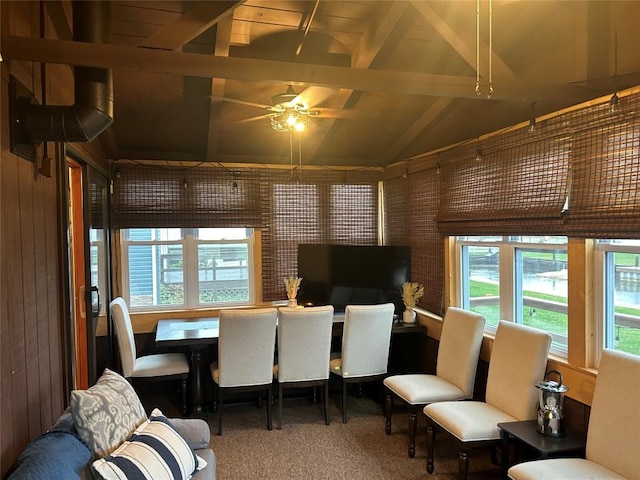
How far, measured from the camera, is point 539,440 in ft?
8.36

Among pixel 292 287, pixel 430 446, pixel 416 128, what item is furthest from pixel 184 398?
pixel 416 128

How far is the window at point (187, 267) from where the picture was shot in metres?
4.95

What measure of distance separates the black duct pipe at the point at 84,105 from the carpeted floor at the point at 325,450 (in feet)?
7.61

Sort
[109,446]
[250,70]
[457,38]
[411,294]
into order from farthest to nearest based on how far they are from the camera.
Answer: [411,294] < [457,38] < [250,70] < [109,446]

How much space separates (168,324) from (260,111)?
7.48 feet

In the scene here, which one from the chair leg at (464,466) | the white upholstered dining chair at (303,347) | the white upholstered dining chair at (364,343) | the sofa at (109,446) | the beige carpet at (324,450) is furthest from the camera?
the white upholstered dining chair at (364,343)

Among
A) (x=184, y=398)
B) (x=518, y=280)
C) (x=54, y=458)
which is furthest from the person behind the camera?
(x=184, y=398)

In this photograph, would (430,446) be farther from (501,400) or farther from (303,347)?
(303,347)

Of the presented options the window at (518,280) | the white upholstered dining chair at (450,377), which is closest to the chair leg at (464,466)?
the white upholstered dining chair at (450,377)

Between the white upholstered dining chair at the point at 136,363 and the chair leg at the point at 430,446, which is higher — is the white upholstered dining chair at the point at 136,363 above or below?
above

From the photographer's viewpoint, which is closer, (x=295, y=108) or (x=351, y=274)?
(x=295, y=108)

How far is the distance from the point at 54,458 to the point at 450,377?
2755mm

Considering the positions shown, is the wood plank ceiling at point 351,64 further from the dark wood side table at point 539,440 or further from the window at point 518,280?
the dark wood side table at point 539,440

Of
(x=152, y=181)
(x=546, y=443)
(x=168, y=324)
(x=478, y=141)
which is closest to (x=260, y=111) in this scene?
(x=152, y=181)
